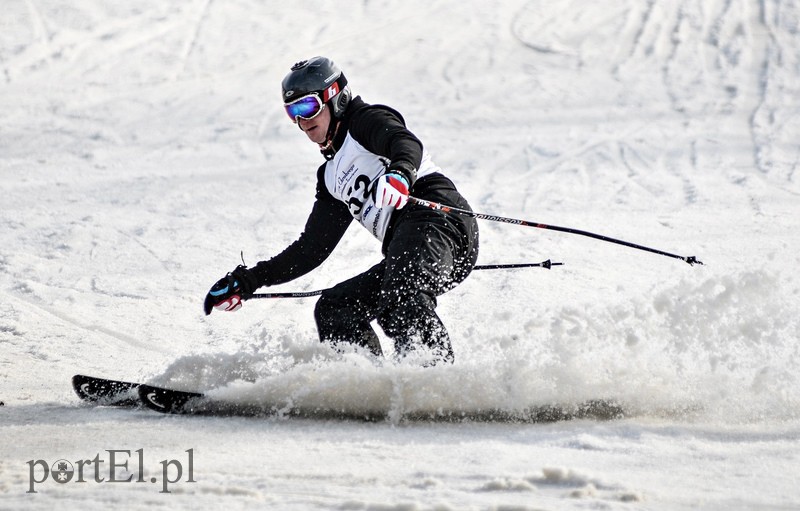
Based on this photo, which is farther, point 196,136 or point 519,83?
point 519,83

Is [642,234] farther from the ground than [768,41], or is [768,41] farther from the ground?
[768,41]

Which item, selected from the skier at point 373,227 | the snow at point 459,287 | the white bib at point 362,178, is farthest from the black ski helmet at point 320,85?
the snow at point 459,287

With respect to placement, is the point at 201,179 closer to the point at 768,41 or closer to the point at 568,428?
the point at 568,428

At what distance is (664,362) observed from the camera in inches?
152

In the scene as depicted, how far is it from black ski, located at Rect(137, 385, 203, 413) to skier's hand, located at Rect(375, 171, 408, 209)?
1136 mm

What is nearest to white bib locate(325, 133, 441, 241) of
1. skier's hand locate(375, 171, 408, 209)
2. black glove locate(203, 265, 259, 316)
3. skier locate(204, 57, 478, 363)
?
skier locate(204, 57, 478, 363)

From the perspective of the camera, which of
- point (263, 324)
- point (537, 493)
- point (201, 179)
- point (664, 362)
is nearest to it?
point (537, 493)

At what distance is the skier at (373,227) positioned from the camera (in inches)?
146

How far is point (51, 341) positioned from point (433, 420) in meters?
2.71

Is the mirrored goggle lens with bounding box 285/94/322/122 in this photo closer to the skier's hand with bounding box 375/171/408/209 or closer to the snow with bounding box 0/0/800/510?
the skier's hand with bounding box 375/171/408/209

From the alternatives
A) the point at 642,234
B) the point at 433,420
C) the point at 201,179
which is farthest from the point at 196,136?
the point at 433,420

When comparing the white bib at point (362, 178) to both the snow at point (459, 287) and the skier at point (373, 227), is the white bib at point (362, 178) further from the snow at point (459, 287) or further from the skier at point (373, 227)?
the snow at point (459, 287)

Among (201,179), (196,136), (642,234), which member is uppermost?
(196,136)

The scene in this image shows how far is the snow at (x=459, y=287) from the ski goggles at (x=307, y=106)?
1.05m
